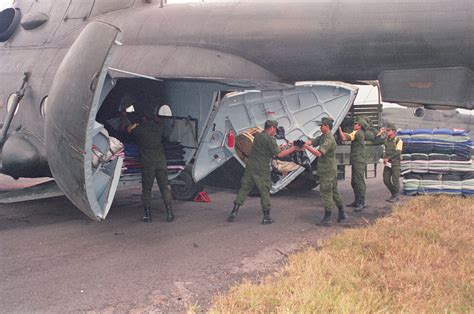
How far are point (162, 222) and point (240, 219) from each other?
1266mm

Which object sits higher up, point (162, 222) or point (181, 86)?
point (181, 86)

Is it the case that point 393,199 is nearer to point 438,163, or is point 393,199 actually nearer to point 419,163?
point 419,163

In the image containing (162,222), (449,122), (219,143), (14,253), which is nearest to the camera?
(14,253)

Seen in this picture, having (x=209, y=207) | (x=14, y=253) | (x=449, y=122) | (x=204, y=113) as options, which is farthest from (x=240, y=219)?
(x=449, y=122)

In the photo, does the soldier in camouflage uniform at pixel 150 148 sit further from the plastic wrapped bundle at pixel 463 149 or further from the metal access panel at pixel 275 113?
the plastic wrapped bundle at pixel 463 149

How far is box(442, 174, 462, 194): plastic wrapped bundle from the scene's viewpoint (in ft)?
31.3

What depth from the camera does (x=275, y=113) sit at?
28.8 ft

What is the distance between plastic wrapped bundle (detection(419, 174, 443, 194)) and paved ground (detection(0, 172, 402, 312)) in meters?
0.96

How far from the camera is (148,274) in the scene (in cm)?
529

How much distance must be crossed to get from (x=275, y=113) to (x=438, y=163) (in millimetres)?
3493

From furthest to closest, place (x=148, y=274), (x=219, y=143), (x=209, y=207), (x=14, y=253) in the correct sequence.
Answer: (x=209, y=207) → (x=219, y=143) → (x=14, y=253) → (x=148, y=274)

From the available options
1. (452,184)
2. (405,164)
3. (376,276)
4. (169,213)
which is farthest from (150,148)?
(452,184)

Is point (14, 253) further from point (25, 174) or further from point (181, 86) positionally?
point (181, 86)

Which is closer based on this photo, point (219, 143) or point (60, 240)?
point (60, 240)
